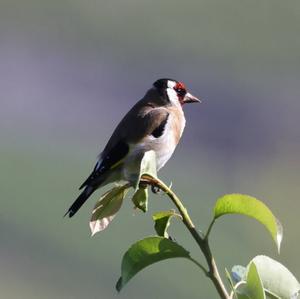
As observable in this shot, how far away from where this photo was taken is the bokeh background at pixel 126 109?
302 inches

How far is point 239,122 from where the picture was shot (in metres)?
11.6

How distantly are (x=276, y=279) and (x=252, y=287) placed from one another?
73 mm

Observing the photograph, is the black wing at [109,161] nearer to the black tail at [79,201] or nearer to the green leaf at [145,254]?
the black tail at [79,201]

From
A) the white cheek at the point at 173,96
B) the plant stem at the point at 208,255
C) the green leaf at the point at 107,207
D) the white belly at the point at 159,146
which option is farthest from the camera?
the white cheek at the point at 173,96

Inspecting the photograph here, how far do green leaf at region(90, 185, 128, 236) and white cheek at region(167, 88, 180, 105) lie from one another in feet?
6.09

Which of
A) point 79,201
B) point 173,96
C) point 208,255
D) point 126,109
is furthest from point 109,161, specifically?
point 126,109

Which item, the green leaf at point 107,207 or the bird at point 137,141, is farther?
the bird at point 137,141

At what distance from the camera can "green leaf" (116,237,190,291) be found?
0.87 metres

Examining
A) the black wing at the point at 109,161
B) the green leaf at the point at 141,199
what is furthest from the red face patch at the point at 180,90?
the green leaf at the point at 141,199

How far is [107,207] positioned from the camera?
1.04m

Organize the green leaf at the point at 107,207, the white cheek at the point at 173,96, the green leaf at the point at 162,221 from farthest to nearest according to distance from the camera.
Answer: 1. the white cheek at the point at 173,96
2. the green leaf at the point at 107,207
3. the green leaf at the point at 162,221

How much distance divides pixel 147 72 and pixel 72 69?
92 centimetres

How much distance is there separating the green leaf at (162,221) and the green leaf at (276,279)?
9cm

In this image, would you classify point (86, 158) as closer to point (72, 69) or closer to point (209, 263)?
point (72, 69)
